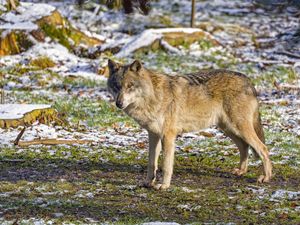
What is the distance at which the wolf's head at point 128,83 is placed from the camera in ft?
25.3

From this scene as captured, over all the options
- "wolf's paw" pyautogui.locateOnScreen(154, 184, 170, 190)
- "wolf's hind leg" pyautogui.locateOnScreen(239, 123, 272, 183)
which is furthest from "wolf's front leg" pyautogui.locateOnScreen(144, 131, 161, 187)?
"wolf's hind leg" pyautogui.locateOnScreen(239, 123, 272, 183)

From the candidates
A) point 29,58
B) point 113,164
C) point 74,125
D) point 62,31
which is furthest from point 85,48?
point 113,164

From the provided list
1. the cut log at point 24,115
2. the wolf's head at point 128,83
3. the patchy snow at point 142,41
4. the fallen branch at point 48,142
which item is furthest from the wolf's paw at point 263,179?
the patchy snow at point 142,41

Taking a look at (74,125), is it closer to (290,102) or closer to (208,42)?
(290,102)

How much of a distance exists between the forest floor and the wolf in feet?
1.58

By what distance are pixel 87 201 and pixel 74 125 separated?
15.6ft

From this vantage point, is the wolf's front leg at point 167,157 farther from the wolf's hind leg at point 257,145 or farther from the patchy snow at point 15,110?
the patchy snow at point 15,110

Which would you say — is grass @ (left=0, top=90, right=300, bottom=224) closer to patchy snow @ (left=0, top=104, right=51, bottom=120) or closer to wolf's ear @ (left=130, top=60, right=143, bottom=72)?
patchy snow @ (left=0, top=104, right=51, bottom=120)

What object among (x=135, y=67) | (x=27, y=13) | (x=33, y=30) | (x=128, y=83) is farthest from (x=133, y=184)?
(x=27, y=13)

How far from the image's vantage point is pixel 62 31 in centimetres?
1947

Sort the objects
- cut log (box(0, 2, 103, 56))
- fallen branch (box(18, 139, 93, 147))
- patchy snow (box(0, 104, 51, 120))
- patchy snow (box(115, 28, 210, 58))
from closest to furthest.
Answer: fallen branch (box(18, 139, 93, 147)), patchy snow (box(0, 104, 51, 120)), cut log (box(0, 2, 103, 56)), patchy snow (box(115, 28, 210, 58))

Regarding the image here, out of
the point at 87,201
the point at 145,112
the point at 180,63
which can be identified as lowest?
the point at 180,63

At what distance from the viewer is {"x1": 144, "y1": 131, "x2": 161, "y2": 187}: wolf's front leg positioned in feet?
26.3

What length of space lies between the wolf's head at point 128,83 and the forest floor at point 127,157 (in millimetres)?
1183
